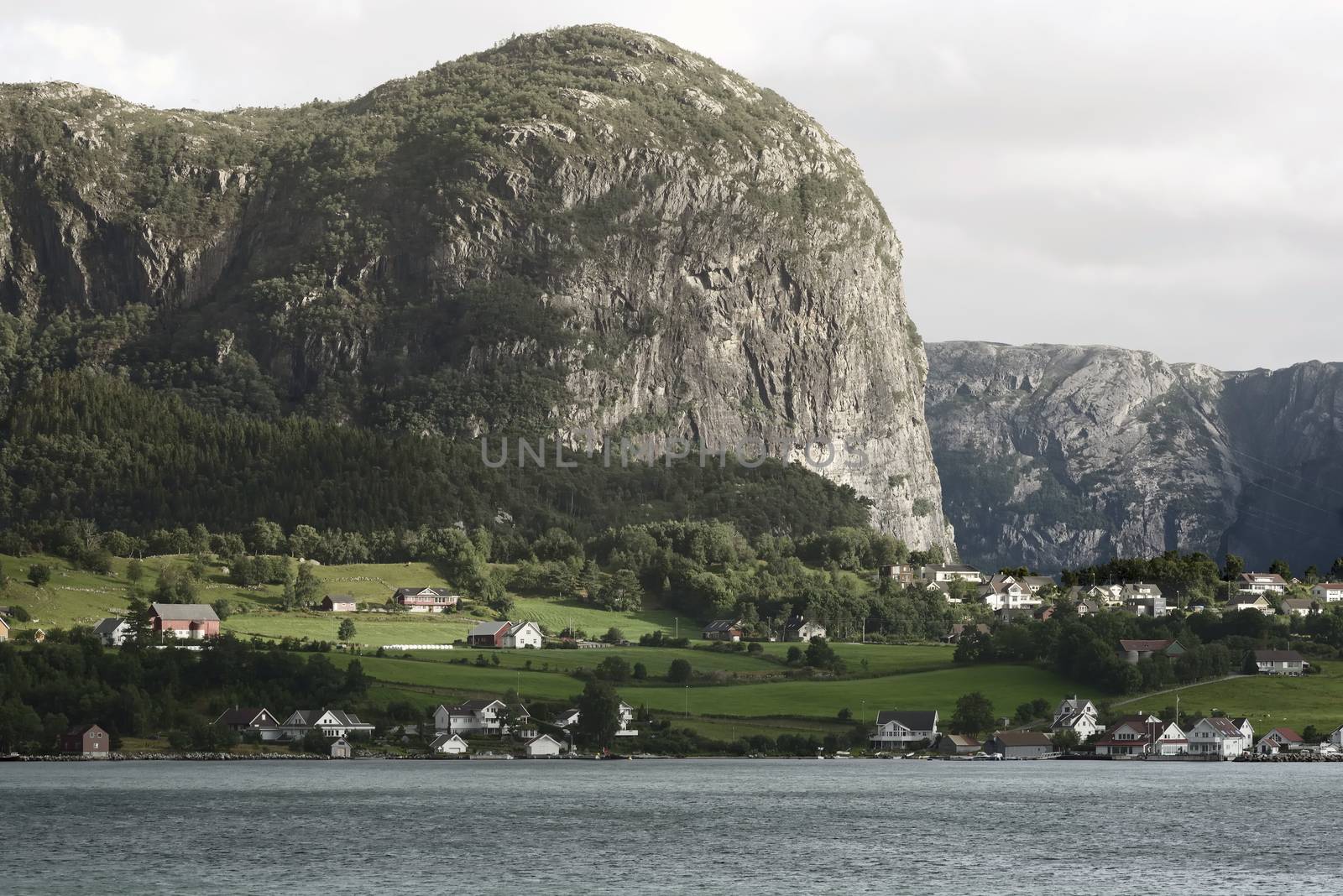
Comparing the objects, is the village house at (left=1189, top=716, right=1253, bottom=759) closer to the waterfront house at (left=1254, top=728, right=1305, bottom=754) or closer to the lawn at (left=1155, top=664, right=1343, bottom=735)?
the waterfront house at (left=1254, top=728, right=1305, bottom=754)

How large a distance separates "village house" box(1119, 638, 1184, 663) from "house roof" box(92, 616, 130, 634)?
86741 mm

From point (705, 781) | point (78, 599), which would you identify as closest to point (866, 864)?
point (705, 781)

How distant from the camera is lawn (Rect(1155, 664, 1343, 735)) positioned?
165500mm

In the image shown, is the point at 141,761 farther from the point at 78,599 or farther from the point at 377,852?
the point at 377,852

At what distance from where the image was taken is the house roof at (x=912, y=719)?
16138 centimetres

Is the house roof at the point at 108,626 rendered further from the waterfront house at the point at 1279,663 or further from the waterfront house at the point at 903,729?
the waterfront house at the point at 1279,663

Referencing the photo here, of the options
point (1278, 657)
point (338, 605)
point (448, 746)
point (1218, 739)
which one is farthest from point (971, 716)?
point (338, 605)

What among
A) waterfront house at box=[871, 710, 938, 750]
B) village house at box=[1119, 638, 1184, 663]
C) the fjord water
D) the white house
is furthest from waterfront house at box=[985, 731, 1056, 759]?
the white house

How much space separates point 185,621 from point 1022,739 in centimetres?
7189

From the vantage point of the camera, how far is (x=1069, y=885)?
8281 centimetres

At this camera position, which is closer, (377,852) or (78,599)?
(377,852)

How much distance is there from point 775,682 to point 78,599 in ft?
207

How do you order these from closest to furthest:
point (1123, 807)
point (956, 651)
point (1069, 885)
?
point (1069, 885)
point (1123, 807)
point (956, 651)

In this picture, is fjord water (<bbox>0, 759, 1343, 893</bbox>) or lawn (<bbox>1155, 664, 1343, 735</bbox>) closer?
fjord water (<bbox>0, 759, 1343, 893</bbox>)
